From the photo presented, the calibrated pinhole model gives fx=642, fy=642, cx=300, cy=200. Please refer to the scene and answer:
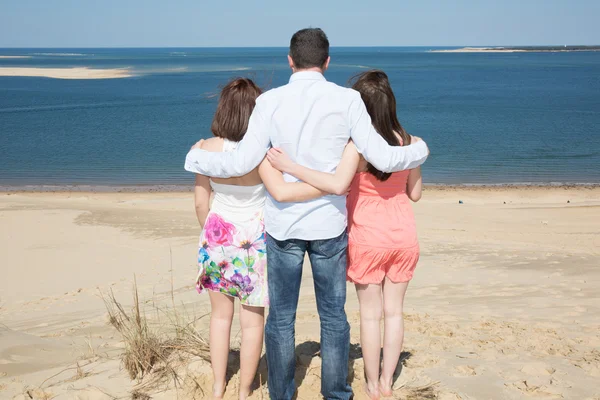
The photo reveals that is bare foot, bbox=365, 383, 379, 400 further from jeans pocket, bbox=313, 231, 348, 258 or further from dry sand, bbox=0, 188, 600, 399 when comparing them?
jeans pocket, bbox=313, 231, 348, 258

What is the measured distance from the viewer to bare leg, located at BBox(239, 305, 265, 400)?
3867mm

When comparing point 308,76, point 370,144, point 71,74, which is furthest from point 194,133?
point 71,74

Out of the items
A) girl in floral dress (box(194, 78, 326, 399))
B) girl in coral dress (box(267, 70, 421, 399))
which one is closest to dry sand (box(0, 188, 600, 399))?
girl in coral dress (box(267, 70, 421, 399))

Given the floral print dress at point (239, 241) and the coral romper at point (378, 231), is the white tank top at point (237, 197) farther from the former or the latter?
the coral romper at point (378, 231)

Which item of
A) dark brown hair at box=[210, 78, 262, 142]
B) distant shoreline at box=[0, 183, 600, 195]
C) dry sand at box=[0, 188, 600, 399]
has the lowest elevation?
distant shoreline at box=[0, 183, 600, 195]

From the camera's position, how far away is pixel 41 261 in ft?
31.4

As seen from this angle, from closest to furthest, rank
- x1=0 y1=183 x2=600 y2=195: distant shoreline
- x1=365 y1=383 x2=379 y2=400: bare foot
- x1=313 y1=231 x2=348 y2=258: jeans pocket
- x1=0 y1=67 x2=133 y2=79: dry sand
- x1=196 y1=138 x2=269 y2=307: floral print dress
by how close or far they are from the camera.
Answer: x1=313 y1=231 x2=348 y2=258: jeans pocket, x1=196 y1=138 x2=269 y2=307: floral print dress, x1=365 y1=383 x2=379 y2=400: bare foot, x1=0 y1=183 x2=600 y2=195: distant shoreline, x1=0 y1=67 x2=133 y2=79: dry sand

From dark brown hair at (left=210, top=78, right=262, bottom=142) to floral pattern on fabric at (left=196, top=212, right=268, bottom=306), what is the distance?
0.50 meters

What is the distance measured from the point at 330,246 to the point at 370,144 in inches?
23.8

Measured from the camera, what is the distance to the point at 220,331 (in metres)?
3.97

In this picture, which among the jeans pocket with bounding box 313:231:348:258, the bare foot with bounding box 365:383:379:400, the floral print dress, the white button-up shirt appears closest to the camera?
the white button-up shirt

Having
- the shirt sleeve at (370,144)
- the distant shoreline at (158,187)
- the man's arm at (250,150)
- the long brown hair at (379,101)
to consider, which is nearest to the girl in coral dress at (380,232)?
the long brown hair at (379,101)

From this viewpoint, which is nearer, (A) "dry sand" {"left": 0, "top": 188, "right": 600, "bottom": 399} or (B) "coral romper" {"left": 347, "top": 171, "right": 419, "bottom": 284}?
(B) "coral romper" {"left": 347, "top": 171, "right": 419, "bottom": 284}

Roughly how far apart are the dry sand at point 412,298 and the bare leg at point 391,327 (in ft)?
0.60
